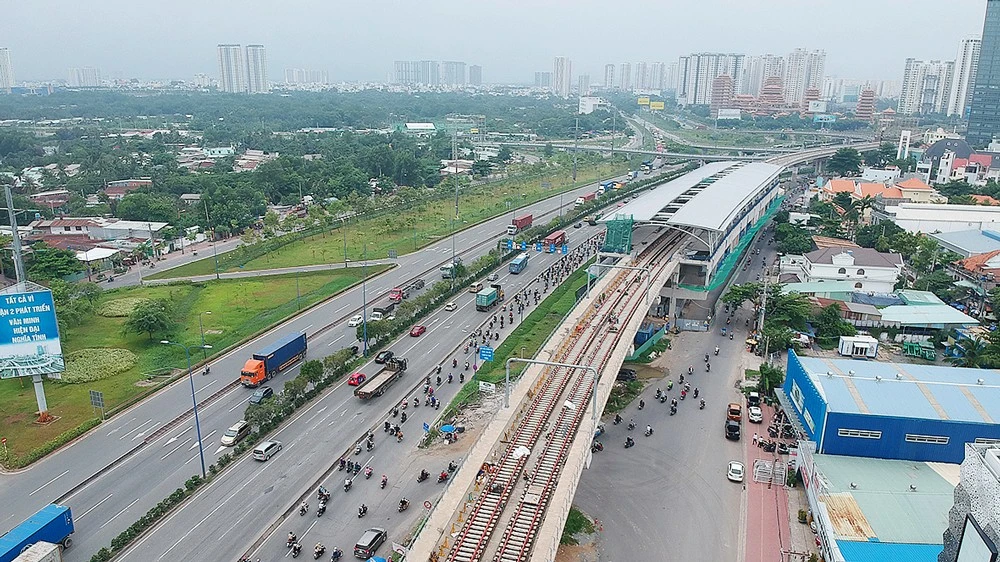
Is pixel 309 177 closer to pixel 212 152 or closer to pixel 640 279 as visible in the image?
pixel 212 152

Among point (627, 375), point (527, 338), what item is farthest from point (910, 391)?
point (527, 338)

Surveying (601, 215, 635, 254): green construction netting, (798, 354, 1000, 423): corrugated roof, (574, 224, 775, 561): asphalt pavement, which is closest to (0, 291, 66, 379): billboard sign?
(574, 224, 775, 561): asphalt pavement

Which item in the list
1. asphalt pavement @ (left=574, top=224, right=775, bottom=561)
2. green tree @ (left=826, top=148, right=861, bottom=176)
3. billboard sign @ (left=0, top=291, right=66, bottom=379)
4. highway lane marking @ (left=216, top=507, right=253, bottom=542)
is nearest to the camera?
asphalt pavement @ (left=574, top=224, right=775, bottom=561)

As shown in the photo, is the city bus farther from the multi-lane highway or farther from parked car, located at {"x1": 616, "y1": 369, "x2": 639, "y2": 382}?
parked car, located at {"x1": 616, "y1": 369, "x2": 639, "y2": 382}

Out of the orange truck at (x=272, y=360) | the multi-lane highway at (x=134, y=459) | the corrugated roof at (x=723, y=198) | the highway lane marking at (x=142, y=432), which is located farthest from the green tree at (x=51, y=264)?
the corrugated roof at (x=723, y=198)

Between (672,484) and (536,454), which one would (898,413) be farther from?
(536,454)

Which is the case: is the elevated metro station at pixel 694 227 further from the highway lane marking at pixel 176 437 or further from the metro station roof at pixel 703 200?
the highway lane marking at pixel 176 437

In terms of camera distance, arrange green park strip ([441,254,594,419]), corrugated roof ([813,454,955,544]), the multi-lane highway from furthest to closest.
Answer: green park strip ([441,254,594,419]) → the multi-lane highway → corrugated roof ([813,454,955,544])
